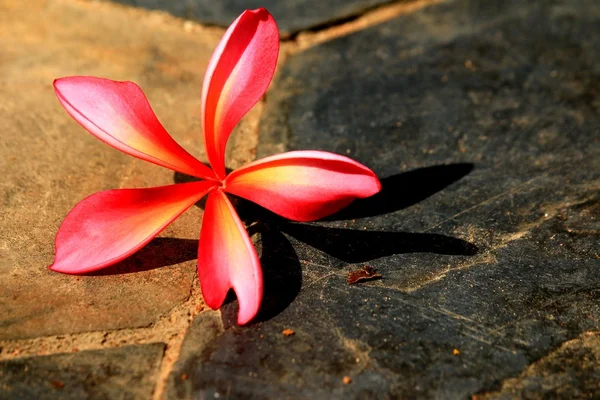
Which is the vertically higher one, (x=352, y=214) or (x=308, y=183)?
(x=308, y=183)

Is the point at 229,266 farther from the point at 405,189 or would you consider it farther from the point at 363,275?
the point at 405,189

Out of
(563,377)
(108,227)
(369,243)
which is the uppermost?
(108,227)

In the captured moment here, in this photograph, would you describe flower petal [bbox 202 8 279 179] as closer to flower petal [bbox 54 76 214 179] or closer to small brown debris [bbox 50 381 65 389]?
flower petal [bbox 54 76 214 179]

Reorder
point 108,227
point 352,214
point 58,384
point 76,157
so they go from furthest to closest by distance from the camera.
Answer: point 76,157
point 352,214
point 108,227
point 58,384

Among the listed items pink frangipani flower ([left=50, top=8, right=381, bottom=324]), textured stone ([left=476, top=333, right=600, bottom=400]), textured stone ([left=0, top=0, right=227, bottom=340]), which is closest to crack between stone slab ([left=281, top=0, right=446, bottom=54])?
textured stone ([left=0, top=0, right=227, bottom=340])

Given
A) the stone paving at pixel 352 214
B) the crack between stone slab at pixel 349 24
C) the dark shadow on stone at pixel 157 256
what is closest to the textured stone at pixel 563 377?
the stone paving at pixel 352 214

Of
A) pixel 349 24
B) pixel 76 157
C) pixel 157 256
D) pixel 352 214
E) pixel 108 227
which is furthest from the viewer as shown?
pixel 349 24

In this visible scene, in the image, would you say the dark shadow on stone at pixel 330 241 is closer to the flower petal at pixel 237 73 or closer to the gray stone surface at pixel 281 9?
the flower petal at pixel 237 73

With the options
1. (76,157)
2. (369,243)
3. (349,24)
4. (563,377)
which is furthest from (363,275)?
(349,24)
